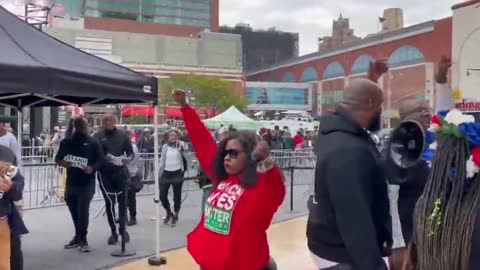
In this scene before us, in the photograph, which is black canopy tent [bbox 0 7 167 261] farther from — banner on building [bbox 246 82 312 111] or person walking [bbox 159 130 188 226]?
banner on building [bbox 246 82 312 111]

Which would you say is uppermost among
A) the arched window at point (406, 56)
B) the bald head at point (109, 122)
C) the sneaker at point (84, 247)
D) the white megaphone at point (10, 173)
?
the arched window at point (406, 56)

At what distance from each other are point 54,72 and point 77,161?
2.73m

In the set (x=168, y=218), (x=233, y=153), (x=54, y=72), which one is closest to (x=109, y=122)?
(x=168, y=218)

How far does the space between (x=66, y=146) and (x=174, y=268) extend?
2.33 m

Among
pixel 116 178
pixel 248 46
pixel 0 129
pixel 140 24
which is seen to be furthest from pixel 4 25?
pixel 248 46

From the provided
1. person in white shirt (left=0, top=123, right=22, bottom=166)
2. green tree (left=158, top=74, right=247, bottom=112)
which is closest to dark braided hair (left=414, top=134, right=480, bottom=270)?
person in white shirt (left=0, top=123, right=22, bottom=166)

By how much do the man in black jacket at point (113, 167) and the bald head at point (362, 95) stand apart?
19.9ft

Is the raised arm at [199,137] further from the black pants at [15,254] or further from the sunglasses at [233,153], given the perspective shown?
the black pants at [15,254]

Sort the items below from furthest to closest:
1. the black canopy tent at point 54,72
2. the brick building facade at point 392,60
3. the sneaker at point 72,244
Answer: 1. the brick building facade at point 392,60
2. the sneaker at point 72,244
3. the black canopy tent at point 54,72

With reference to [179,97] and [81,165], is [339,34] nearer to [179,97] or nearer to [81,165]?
[81,165]

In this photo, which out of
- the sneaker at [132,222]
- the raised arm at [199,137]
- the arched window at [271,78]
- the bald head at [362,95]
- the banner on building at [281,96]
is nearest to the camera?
the bald head at [362,95]

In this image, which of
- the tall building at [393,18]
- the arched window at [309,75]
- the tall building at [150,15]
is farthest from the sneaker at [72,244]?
the tall building at [150,15]

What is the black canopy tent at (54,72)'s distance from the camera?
5703 mm

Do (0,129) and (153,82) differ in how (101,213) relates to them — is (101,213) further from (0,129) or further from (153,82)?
(153,82)
